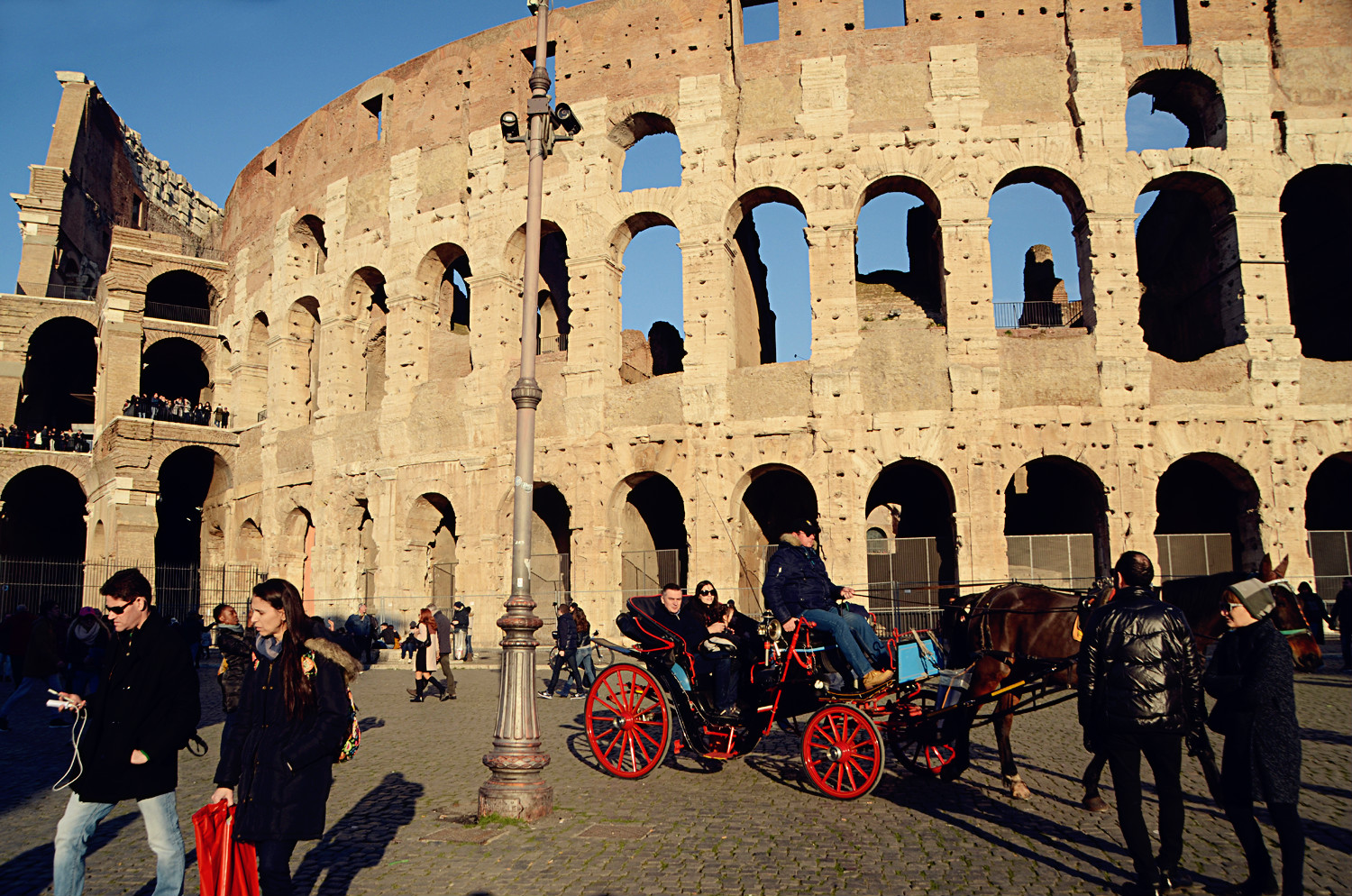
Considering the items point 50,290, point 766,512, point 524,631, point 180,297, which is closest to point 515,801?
point 524,631

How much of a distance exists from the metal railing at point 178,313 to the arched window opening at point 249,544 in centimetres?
839

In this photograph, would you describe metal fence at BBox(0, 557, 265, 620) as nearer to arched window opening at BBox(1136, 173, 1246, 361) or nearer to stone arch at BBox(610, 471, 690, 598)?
stone arch at BBox(610, 471, 690, 598)

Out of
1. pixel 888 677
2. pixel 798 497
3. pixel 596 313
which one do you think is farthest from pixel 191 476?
pixel 888 677

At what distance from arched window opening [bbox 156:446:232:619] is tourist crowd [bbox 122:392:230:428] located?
0.95 meters

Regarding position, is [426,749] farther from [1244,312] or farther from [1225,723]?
[1244,312]

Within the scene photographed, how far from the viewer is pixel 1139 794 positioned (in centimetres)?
436

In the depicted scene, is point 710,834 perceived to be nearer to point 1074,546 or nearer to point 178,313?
point 1074,546

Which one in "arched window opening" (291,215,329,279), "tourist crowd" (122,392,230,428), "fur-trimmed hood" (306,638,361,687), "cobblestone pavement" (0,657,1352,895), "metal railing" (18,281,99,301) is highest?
"metal railing" (18,281,99,301)

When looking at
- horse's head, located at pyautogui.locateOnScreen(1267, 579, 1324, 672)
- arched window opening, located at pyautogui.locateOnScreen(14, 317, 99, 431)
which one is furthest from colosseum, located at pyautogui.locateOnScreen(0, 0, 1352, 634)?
horse's head, located at pyautogui.locateOnScreen(1267, 579, 1324, 672)

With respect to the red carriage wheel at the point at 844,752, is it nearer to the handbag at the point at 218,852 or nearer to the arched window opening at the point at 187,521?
the handbag at the point at 218,852

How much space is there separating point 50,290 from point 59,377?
10.5 ft

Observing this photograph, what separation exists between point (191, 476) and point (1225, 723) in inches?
1305

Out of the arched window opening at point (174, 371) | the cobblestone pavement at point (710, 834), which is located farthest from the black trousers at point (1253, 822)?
the arched window opening at point (174, 371)

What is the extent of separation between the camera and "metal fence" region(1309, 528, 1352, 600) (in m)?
16.5
